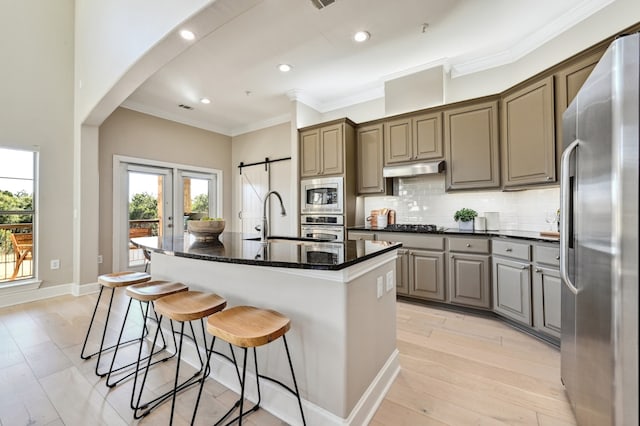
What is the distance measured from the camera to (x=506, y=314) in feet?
9.07

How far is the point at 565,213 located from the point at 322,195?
3.09 meters

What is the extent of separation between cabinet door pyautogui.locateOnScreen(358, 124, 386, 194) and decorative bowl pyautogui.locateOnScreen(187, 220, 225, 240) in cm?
240

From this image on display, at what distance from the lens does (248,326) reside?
1284 mm

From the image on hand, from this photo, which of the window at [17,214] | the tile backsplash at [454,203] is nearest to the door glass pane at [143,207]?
the window at [17,214]

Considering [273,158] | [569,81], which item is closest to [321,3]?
[569,81]

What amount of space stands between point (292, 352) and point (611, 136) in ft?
5.56

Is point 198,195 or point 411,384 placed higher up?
point 198,195

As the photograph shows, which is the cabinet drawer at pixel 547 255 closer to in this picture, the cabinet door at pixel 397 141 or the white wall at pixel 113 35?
the cabinet door at pixel 397 141

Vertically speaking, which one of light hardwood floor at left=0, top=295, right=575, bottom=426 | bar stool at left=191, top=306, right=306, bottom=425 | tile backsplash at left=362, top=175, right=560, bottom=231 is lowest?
light hardwood floor at left=0, top=295, right=575, bottom=426

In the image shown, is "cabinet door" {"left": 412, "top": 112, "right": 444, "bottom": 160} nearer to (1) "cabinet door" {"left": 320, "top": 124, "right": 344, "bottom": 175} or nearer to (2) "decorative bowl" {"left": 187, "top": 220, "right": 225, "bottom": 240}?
(1) "cabinet door" {"left": 320, "top": 124, "right": 344, "bottom": 175}

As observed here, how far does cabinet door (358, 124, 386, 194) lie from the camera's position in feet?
13.1

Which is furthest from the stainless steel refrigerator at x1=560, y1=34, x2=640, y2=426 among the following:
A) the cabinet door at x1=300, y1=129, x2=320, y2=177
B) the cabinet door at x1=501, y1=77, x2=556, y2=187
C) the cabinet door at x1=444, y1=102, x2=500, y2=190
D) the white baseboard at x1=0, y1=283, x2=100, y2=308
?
the white baseboard at x1=0, y1=283, x2=100, y2=308

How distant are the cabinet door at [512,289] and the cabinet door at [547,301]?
0.07m

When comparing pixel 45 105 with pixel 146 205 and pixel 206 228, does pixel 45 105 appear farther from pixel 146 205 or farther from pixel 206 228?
pixel 206 228
